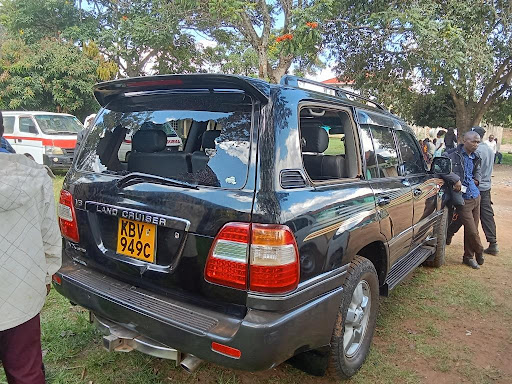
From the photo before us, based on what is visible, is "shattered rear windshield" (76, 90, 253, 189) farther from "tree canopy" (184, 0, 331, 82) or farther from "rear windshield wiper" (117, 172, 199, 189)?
"tree canopy" (184, 0, 331, 82)

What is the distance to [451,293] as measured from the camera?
4172 mm

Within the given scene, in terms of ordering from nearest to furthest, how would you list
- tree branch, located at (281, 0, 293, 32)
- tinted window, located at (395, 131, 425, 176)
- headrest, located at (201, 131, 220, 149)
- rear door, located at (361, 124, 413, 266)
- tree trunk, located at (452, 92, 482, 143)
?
headrest, located at (201, 131, 220, 149)
rear door, located at (361, 124, 413, 266)
tinted window, located at (395, 131, 425, 176)
tree branch, located at (281, 0, 293, 32)
tree trunk, located at (452, 92, 482, 143)

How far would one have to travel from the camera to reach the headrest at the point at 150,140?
2.85 metres

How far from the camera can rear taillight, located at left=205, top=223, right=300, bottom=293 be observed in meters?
1.87

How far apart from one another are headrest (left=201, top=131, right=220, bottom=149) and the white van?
8.35m

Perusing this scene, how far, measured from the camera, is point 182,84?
234 cm

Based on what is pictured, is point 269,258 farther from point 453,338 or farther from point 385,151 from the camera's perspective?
point 453,338

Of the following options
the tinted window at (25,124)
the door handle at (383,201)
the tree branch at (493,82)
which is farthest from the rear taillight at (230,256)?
the tree branch at (493,82)

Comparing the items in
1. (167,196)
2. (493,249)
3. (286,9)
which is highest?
(286,9)

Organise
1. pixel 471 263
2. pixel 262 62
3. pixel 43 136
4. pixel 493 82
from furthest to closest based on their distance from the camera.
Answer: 1. pixel 493 82
2. pixel 262 62
3. pixel 43 136
4. pixel 471 263

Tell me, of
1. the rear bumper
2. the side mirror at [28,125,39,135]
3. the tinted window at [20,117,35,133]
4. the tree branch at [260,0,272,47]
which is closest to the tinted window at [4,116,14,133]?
the tinted window at [20,117,35,133]

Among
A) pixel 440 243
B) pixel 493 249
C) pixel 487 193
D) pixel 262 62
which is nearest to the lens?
pixel 440 243

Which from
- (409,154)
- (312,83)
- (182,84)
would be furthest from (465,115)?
(182,84)

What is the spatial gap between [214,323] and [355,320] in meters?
1.11
